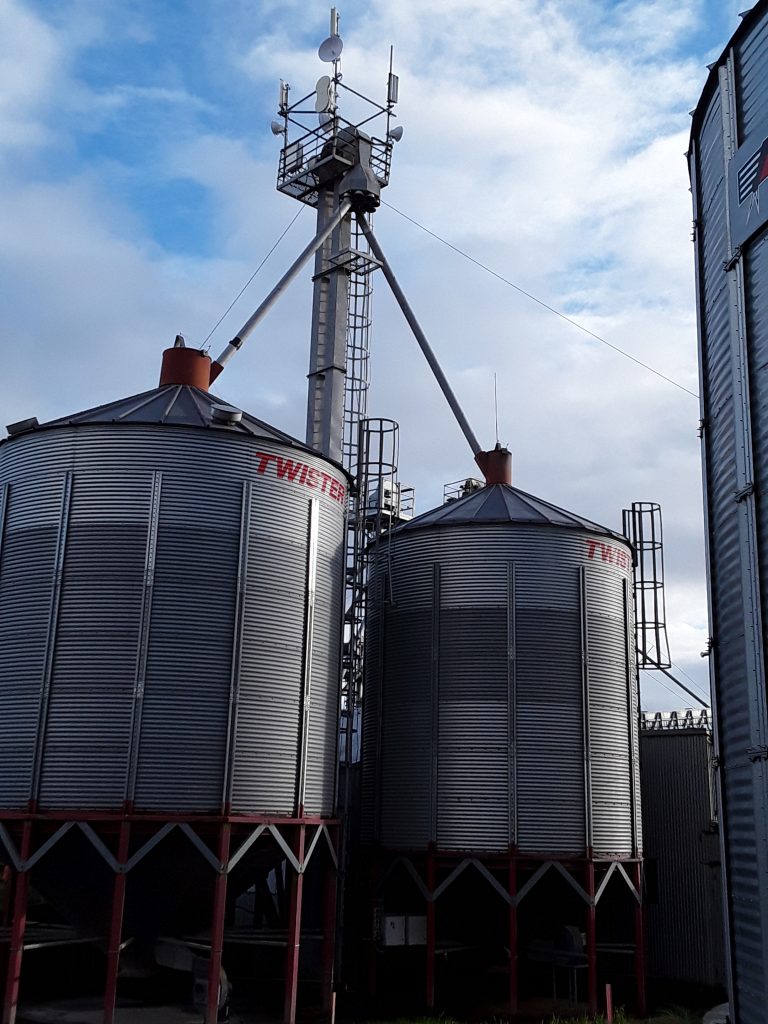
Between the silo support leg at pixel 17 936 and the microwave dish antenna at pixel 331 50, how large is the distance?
34.2 m

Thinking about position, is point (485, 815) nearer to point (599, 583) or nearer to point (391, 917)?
point (391, 917)

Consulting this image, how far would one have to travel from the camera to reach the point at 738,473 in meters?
14.9

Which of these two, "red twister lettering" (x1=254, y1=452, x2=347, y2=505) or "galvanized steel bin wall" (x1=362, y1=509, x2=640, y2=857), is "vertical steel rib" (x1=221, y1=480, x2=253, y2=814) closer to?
"red twister lettering" (x1=254, y1=452, x2=347, y2=505)

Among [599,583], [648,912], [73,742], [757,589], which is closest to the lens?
[757,589]

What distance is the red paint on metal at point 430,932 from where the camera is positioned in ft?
89.4

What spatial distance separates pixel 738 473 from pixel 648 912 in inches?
923

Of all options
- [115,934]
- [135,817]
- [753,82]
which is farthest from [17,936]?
[753,82]

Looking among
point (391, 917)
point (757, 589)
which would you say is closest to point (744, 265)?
point (757, 589)

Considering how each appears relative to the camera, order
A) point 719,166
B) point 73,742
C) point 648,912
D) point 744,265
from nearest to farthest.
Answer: point 744,265
point 719,166
point 73,742
point 648,912

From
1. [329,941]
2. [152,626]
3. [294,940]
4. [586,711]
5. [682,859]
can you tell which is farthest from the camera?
[682,859]

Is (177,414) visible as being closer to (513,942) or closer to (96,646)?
(96,646)

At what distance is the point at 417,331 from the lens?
40.1 m

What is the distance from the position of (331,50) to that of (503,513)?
78.3 ft

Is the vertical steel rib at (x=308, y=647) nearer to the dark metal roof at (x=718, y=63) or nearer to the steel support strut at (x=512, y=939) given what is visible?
the steel support strut at (x=512, y=939)
